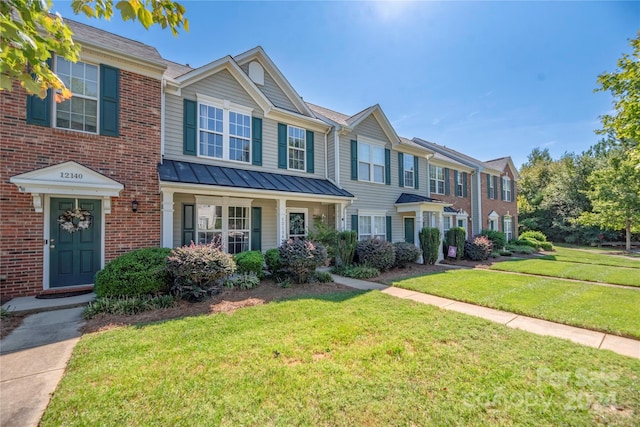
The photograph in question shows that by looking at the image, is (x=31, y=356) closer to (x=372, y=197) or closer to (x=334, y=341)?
(x=334, y=341)

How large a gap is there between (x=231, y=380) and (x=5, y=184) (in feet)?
23.3

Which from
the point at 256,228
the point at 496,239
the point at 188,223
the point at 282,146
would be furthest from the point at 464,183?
the point at 188,223

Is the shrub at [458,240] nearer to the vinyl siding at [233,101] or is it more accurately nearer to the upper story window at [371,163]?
the upper story window at [371,163]

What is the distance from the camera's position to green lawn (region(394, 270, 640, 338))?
513cm

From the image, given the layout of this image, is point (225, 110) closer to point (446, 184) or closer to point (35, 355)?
point (35, 355)

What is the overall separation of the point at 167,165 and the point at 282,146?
4.26 m

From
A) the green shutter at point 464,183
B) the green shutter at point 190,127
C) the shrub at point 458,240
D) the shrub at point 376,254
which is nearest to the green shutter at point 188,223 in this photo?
the green shutter at point 190,127

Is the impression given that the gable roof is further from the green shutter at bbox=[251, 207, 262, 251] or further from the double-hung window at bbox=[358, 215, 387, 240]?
the double-hung window at bbox=[358, 215, 387, 240]

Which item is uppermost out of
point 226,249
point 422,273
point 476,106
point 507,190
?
point 476,106

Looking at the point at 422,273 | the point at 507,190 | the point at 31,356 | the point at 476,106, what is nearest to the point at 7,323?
the point at 31,356

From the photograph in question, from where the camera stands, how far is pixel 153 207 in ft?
25.2

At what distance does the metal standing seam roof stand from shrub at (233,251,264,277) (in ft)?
6.90

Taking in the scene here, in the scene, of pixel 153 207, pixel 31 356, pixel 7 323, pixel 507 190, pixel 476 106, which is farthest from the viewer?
pixel 507 190

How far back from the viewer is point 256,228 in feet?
33.5
